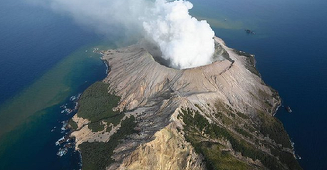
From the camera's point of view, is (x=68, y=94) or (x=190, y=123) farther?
(x=68, y=94)

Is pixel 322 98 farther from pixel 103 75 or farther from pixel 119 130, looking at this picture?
pixel 103 75

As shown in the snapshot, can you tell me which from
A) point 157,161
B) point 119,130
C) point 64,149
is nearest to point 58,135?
point 64,149

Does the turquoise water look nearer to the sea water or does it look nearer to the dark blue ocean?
the dark blue ocean

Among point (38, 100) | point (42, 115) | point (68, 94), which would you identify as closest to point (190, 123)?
point (42, 115)

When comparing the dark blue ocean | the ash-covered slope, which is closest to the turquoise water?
the dark blue ocean

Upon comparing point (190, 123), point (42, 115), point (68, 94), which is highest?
point (190, 123)

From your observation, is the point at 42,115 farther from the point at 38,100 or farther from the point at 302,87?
the point at 302,87

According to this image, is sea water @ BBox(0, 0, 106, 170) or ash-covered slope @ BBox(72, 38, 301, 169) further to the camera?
sea water @ BBox(0, 0, 106, 170)

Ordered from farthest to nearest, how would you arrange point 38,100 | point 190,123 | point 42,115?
point 38,100
point 42,115
point 190,123
